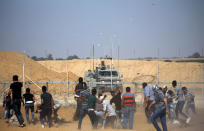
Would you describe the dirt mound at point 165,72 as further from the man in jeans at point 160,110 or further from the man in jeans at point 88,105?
the man in jeans at point 160,110

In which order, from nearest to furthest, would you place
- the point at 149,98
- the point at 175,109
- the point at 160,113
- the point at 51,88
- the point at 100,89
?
the point at 160,113, the point at 149,98, the point at 175,109, the point at 100,89, the point at 51,88

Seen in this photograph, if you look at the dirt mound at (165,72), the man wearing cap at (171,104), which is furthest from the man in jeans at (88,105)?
the dirt mound at (165,72)

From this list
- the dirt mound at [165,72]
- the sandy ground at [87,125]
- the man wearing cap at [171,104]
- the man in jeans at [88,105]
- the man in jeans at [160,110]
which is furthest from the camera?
the dirt mound at [165,72]

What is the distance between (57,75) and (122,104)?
69.0 feet

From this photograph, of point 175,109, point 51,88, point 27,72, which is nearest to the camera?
point 175,109

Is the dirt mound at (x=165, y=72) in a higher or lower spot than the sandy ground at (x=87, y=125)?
higher

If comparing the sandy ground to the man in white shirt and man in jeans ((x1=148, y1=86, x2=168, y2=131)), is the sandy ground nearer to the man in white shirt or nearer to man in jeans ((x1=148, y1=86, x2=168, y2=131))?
the man in white shirt

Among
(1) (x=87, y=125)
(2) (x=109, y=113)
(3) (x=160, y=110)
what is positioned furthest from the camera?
(1) (x=87, y=125)

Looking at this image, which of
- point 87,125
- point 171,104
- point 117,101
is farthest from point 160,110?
point 87,125

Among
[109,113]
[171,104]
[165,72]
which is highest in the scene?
[165,72]

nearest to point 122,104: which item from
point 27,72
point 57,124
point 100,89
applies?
point 57,124

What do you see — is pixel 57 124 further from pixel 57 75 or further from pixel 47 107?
pixel 57 75

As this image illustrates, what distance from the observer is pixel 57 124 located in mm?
12031

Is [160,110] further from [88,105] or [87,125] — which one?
[87,125]
